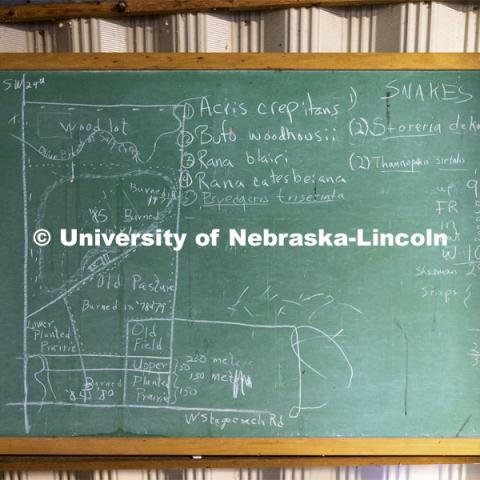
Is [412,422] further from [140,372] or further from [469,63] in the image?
[469,63]

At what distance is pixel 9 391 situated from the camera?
200cm

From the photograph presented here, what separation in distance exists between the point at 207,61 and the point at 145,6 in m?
0.46

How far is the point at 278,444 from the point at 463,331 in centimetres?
103

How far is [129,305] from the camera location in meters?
1.97

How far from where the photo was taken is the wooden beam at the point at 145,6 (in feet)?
6.60

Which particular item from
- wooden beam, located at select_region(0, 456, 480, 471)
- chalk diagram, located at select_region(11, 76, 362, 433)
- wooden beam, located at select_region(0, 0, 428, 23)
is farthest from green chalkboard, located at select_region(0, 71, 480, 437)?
wooden beam, located at select_region(0, 0, 428, 23)

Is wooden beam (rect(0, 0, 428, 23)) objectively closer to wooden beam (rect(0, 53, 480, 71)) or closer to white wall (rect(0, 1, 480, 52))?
white wall (rect(0, 1, 480, 52))

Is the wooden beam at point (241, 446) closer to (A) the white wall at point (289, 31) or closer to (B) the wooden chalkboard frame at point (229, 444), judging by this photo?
(B) the wooden chalkboard frame at point (229, 444)

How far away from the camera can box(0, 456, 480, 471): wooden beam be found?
79.2 inches

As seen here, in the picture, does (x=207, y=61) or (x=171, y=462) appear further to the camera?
(x=171, y=462)

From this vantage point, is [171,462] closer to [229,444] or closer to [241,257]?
[229,444]

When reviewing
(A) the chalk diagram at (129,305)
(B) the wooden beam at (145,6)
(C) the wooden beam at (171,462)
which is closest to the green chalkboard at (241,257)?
(A) the chalk diagram at (129,305)

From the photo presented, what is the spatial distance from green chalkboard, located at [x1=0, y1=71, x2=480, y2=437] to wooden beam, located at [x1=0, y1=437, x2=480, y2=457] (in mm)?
45

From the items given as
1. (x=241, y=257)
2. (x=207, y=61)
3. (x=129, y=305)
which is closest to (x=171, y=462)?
(x=129, y=305)
